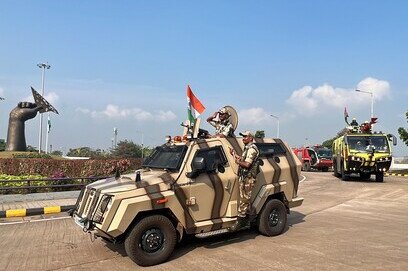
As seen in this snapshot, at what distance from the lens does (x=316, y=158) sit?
33.4 meters

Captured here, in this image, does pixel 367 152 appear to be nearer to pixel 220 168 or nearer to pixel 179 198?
pixel 220 168

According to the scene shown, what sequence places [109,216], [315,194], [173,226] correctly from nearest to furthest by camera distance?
[109,216], [173,226], [315,194]

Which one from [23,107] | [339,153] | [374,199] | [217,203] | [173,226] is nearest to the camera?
[173,226]

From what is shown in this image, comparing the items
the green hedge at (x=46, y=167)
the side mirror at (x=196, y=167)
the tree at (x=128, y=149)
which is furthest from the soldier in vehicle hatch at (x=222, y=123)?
the tree at (x=128, y=149)

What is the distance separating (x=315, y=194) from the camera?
16.6m

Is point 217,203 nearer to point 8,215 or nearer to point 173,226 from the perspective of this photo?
point 173,226

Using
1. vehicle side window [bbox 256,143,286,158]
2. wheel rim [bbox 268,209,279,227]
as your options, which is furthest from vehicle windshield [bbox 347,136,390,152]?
wheel rim [bbox 268,209,279,227]

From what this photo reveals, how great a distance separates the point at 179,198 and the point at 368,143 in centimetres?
1611

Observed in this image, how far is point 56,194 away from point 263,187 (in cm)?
938

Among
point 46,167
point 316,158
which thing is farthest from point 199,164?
point 316,158

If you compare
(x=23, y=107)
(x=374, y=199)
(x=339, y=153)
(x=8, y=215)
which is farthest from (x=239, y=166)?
(x=23, y=107)

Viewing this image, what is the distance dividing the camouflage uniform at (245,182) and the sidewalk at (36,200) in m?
7.48

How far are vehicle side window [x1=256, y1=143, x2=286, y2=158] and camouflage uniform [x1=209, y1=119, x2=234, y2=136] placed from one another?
678 mm

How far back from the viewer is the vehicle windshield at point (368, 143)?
815 inches
